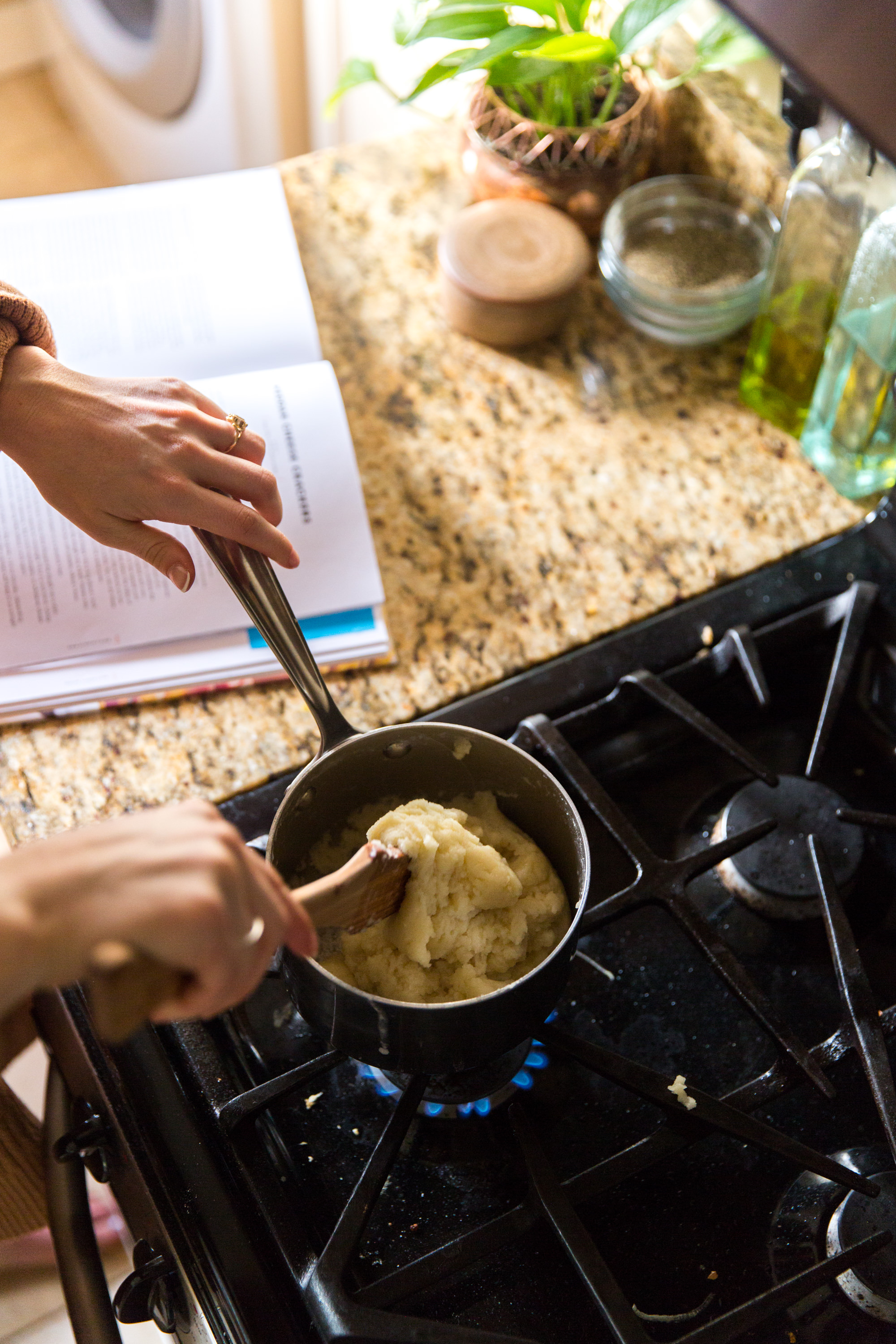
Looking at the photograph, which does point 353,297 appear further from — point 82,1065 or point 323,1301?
point 323,1301

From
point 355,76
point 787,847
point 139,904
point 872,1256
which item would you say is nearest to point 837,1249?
point 872,1256

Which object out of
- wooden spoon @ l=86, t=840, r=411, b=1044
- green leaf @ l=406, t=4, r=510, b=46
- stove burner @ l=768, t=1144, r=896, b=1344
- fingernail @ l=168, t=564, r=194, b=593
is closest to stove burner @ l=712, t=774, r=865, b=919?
stove burner @ l=768, t=1144, r=896, b=1344

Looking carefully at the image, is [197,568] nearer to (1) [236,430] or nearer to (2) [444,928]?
(1) [236,430]

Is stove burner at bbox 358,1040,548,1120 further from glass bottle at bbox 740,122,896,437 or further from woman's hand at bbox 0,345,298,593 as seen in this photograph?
glass bottle at bbox 740,122,896,437

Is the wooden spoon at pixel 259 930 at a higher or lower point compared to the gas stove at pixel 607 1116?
higher

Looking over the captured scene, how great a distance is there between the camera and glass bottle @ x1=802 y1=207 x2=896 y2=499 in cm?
78

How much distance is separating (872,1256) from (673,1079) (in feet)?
0.47

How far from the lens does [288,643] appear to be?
655 mm

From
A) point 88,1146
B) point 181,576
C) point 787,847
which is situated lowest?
point 88,1146

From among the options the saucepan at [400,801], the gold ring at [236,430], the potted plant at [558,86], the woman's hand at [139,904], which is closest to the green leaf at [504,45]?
the potted plant at [558,86]

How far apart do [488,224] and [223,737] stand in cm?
55

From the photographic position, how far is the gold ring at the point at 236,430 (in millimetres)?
750

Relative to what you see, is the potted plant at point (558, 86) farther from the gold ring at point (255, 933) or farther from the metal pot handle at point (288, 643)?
the gold ring at point (255, 933)

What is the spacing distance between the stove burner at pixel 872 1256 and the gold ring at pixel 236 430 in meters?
0.63
